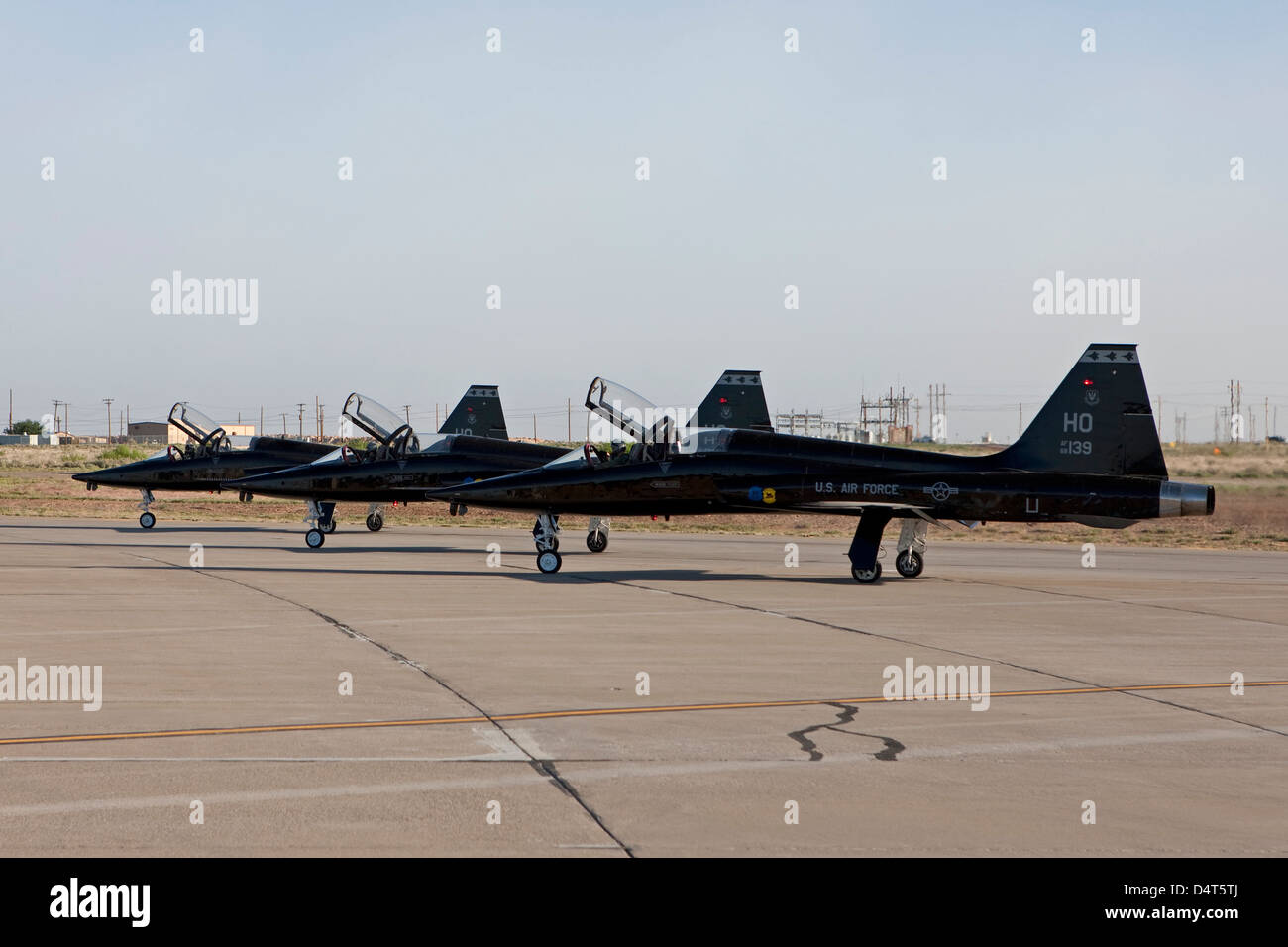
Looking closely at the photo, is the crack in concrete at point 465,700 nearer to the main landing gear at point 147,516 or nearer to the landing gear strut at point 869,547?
the landing gear strut at point 869,547

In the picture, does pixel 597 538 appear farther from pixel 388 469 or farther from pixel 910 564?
pixel 910 564

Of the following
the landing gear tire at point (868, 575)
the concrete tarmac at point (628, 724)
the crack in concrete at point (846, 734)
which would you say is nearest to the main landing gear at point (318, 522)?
the concrete tarmac at point (628, 724)

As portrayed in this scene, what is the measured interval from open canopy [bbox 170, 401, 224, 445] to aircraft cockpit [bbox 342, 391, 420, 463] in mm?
6265

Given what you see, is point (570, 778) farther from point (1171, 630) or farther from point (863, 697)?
point (1171, 630)

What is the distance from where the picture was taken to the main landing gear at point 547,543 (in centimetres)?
2152

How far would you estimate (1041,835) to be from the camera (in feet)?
19.8

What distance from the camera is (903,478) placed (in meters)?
20.8

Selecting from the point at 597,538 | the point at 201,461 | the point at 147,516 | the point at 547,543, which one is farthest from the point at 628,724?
the point at 147,516

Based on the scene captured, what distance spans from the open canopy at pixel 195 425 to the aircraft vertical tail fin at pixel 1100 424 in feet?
72.9

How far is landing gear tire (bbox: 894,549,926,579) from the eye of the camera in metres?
22.0

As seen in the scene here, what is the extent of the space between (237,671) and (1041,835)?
706 cm

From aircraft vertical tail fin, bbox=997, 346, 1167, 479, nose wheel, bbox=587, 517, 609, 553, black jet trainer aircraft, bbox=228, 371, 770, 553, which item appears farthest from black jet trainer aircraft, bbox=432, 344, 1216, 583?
nose wheel, bbox=587, 517, 609, 553

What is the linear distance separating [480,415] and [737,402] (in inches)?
286

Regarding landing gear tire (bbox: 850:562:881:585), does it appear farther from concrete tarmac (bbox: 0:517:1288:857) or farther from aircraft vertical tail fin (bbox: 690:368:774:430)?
aircraft vertical tail fin (bbox: 690:368:774:430)
